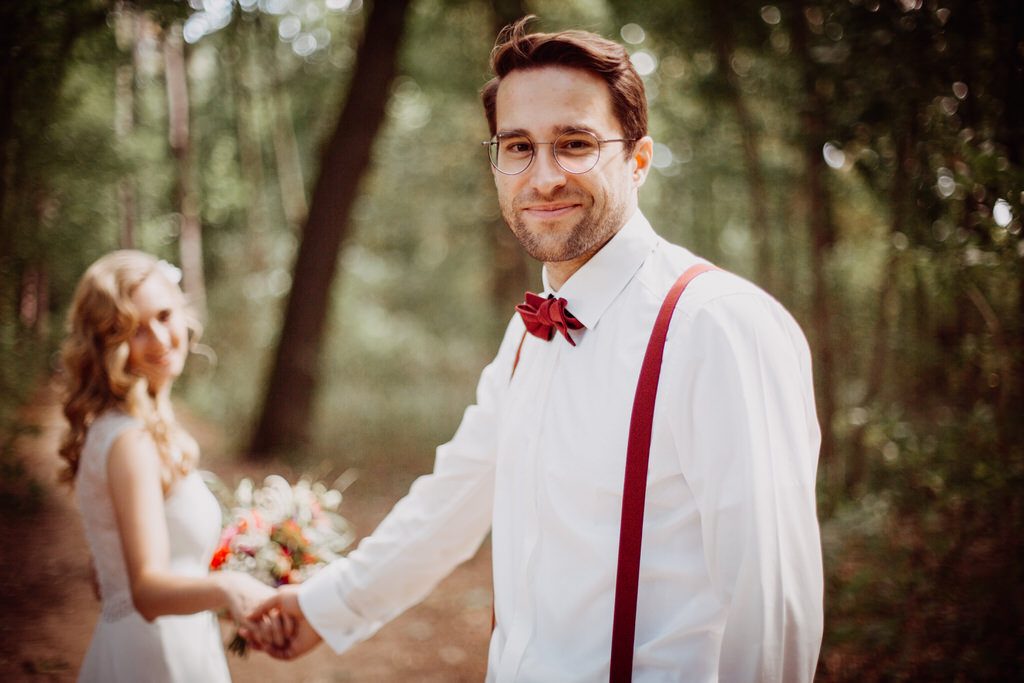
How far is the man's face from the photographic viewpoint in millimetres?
2018

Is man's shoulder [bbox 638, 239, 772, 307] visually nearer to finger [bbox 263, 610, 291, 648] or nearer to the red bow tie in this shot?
the red bow tie

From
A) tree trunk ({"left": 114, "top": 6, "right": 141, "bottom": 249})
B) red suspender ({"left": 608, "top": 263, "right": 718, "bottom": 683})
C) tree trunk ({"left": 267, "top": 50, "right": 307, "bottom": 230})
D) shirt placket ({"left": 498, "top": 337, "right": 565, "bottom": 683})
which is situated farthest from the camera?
tree trunk ({"left": 267, "top": 50, "right": 307, "bottom": 230})

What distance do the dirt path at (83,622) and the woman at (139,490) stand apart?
1767 millimetres

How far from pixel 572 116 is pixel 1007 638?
3.64m

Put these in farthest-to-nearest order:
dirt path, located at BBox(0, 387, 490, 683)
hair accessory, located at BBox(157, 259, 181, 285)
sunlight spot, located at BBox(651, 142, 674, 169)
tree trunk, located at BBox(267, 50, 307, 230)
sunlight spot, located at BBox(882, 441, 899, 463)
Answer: tree trunk, located at BBox(267, 50, 307, 230) < sunlight spot, located at BBox(651, 142, 674, 169) < dirt path, located at BBox(0, 387, 490, 683) < sunlight spot, located at BBox(882, 441, 899, 463) < hair accessory, located at BBox(157, 259, 181, 285)

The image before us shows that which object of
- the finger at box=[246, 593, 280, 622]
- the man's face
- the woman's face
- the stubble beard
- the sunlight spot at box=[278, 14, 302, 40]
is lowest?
the finger at box=[246, 593, 280, 622]

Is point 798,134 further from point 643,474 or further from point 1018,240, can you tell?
point 643,474

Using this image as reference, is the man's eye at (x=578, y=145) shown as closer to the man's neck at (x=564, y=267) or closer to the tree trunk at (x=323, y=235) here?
the man's neck at (x=564, y=267)

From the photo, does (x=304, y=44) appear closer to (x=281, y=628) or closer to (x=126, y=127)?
(x=126, y=127)

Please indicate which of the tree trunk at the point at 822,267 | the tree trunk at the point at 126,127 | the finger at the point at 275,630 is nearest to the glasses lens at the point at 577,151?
the finger at the point at 275,630

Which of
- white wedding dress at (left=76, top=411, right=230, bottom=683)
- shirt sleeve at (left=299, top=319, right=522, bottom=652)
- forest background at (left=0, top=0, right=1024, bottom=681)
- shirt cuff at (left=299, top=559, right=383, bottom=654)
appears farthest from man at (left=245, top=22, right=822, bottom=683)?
forest background at (left=0, top=0, right=1024, bottom=681)

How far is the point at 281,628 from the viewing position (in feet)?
8.26

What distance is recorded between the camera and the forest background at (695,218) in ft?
12.7

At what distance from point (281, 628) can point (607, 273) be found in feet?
5.48
